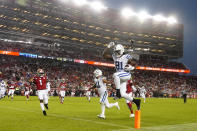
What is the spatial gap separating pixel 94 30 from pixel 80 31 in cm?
446

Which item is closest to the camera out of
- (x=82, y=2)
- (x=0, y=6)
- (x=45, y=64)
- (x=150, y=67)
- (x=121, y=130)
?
(x=121, y=130)

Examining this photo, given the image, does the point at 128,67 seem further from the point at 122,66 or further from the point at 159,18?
the point at 159,18

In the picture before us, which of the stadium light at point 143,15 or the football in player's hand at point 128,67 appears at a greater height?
the stadium light at point 143,15

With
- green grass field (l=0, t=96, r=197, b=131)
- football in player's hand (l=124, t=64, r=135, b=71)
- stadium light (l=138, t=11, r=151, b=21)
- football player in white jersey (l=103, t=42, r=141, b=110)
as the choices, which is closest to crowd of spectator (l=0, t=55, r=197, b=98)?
stadium light (l=138, t=11, r=151, b=21)

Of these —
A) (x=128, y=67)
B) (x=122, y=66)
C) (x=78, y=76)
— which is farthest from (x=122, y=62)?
(x=78, y=76)

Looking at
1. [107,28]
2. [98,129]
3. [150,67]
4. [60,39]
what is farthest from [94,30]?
[98,129]

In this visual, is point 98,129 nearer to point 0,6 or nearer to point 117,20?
point 0,6

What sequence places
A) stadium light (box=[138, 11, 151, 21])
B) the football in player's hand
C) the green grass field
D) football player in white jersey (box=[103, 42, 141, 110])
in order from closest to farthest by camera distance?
the green grass field, football player in white jersey (box=[103, 42, 141, 110]), the football in player's hand, stadium light (box=[138, 11, 151, 21])

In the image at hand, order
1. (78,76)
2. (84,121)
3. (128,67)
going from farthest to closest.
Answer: (78,76) < (84,121) < (128,67)

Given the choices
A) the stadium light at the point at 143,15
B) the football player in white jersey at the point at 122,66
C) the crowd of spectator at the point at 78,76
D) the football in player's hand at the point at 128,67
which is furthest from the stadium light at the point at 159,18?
the football player in white jersey at the point at 122,66

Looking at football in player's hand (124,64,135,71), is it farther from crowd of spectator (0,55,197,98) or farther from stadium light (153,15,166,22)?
stadium light (153,15,166,22)

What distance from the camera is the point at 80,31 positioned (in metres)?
63.9

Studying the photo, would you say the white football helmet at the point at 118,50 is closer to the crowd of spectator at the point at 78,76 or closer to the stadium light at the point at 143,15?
the crowd of spectator at the point at 78,76

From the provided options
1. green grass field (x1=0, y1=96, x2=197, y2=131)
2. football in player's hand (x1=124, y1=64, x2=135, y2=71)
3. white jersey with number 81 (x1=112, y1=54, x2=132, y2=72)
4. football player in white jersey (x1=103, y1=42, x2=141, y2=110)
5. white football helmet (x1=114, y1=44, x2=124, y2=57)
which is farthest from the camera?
football in player's hand (x1=124, y1=64, x2=135, y2=71)
